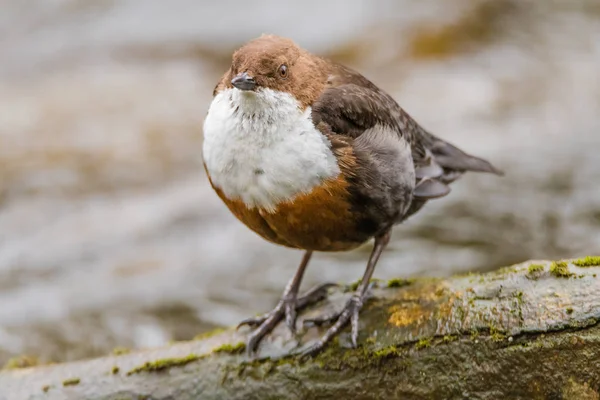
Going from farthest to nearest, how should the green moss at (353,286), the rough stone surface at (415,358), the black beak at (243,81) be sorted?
the green moss at (353,286) < the black beak at (243,81) < the rough stone surface at (415,358)

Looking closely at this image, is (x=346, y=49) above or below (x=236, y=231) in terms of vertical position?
above

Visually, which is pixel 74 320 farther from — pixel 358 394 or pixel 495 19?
pixel 495 19

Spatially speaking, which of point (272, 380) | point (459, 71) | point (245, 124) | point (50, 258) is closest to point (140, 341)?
point (50, 258)

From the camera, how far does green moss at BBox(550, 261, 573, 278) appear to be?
3131 millimetres

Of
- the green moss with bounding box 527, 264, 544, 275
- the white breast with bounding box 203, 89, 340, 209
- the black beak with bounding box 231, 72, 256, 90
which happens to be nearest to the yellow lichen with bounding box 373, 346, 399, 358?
the green moss with bounding box 527, 264, 544, 275

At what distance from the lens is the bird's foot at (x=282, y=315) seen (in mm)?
3580

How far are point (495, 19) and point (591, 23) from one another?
1.20m

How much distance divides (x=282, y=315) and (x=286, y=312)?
25mm

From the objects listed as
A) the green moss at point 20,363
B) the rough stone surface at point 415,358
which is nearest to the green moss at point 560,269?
the rough stone surface at point 415,358

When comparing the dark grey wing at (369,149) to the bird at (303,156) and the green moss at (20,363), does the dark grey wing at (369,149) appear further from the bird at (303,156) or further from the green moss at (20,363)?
the green moss at (20,363)

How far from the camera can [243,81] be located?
312 cm

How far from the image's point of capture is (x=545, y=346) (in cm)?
299

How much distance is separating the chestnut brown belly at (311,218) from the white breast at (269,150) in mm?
40

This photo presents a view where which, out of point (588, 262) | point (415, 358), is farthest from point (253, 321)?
point (588, 262)
